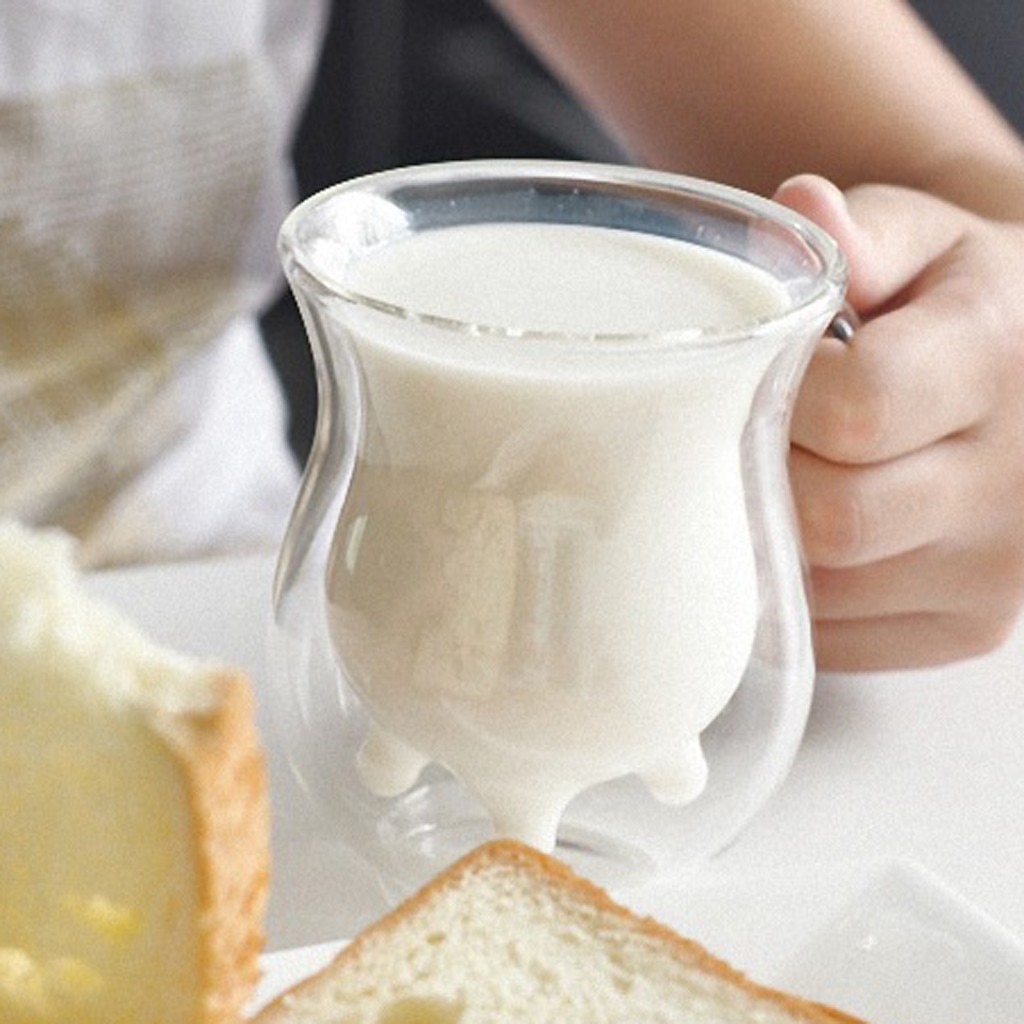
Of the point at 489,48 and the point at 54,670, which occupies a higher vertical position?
the point at 54,670

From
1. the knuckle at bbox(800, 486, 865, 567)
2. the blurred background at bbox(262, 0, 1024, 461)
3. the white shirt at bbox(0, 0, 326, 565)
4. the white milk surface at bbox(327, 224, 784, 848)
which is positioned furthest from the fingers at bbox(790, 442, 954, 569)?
the blurred background at bbox(262, 0, 1024, 461)

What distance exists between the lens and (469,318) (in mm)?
483

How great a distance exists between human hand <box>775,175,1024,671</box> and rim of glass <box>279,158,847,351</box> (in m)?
0.07

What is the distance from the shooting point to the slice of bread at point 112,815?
0.33 m

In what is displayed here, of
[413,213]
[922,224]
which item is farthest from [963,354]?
[413,213]

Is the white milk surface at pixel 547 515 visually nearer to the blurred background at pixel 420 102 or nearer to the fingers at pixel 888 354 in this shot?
the fingers at pixel 888 354

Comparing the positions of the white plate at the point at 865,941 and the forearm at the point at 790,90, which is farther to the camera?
the forearm at the point at 790,90

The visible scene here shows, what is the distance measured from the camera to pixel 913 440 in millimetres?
635

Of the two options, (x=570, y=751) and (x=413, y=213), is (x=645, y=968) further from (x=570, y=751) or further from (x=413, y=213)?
(x=413, y=213)

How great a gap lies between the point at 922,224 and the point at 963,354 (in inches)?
2.9

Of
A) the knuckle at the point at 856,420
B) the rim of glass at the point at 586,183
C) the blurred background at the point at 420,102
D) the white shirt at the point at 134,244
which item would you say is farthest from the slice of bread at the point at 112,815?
the blurred background at the point at 420,102

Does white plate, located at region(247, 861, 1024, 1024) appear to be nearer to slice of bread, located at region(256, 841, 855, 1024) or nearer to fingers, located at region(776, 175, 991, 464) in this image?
slice of bread, located at region(256, 841, 855, 1024)

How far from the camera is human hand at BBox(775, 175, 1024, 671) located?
614mm

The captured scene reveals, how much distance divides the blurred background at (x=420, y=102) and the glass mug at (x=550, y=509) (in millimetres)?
1728
